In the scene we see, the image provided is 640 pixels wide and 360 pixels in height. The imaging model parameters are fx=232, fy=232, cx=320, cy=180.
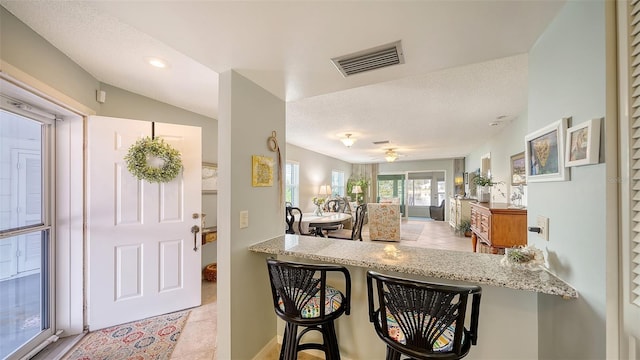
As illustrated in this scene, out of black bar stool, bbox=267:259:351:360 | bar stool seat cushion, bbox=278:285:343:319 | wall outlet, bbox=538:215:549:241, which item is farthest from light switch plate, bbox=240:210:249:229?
wall outlet, bbox=538:215:549:241

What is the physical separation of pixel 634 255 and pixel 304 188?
5904 mm

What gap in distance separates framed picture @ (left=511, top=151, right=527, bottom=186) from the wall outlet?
2.54m

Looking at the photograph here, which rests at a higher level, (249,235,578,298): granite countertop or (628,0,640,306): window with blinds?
(628,0,640,306): window with blinds

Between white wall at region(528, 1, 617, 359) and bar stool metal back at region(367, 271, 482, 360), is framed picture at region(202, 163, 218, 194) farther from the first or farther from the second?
white wall at region(528, 1, 617, 359)

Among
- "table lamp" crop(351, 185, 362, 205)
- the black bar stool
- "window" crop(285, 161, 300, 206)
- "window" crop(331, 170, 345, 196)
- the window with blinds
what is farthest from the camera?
"table lamp" crop(351, 185, 362, 205)

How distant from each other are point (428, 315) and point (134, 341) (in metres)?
2.44

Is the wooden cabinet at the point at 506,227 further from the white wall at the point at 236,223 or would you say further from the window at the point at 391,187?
the window at the point at 391,187

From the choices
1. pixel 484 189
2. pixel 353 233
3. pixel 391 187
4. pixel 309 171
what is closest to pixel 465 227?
pixel 484 189

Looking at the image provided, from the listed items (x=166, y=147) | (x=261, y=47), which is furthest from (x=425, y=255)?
(x=166, y=147)

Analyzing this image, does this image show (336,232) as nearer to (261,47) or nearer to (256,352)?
(256,352)

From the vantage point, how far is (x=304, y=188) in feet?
21.2

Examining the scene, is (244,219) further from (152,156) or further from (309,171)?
(309,171)

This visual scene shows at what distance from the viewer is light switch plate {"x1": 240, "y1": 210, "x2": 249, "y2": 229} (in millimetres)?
1670

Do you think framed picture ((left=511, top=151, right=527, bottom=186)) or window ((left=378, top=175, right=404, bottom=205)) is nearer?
framed picture ((left=511, top=151, right=527, bottom=186))
